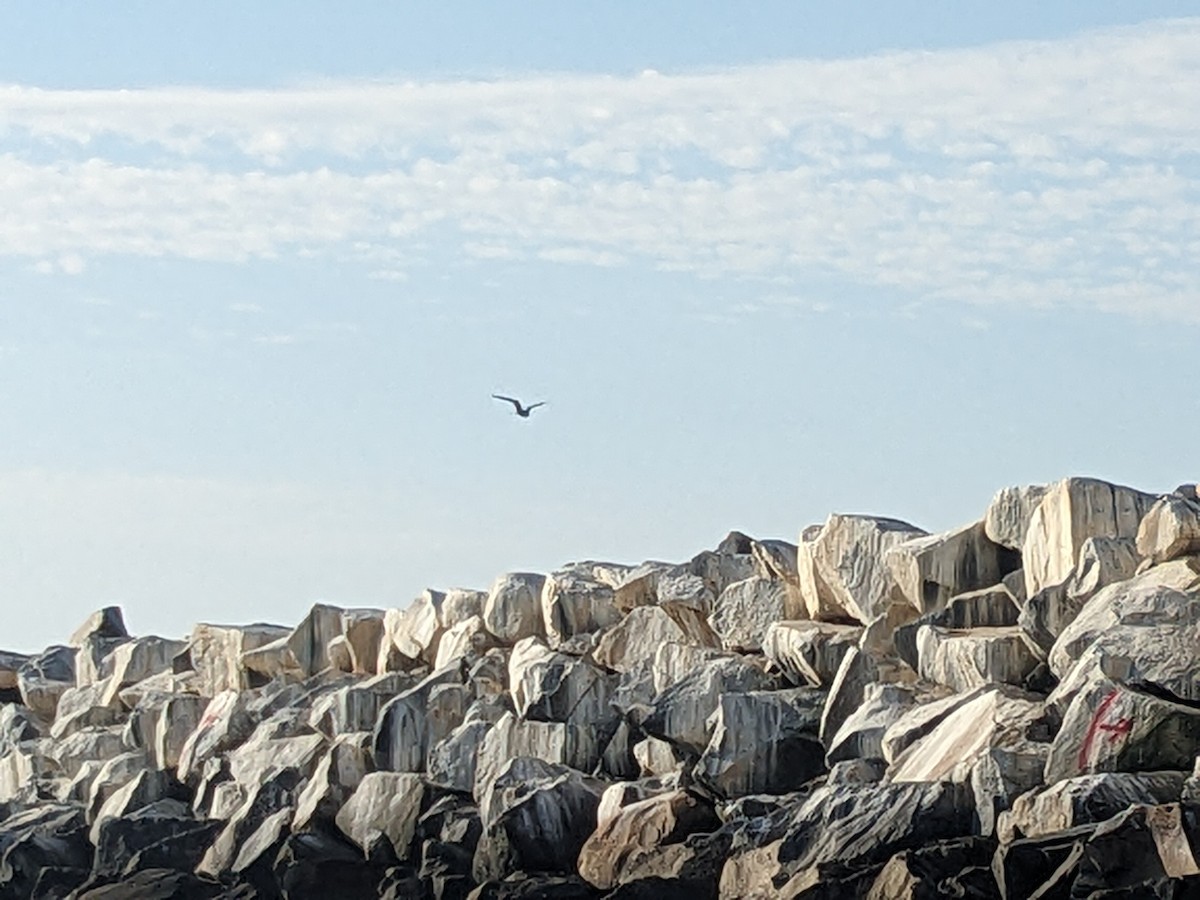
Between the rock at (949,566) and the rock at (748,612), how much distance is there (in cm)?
172

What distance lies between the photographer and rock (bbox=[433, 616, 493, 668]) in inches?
1043

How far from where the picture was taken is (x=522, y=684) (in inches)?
950

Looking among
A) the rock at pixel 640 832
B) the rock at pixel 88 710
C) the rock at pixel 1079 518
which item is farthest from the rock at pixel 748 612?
the rock at pixel 88 710

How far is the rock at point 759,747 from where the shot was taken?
2075cm

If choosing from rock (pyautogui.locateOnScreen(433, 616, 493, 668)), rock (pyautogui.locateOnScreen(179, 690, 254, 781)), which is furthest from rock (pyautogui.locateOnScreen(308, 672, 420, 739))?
rock (pyautogui.locateOnScreen(179, 690, 254, 781))

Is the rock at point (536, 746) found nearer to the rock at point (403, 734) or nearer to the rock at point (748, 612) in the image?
the rock at point (403, 734)

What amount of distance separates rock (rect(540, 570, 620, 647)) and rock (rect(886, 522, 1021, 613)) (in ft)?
13.2

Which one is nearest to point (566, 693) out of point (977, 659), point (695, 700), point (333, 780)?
point (695, 700)

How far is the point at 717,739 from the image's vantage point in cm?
2098

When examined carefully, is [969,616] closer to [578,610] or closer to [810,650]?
[810,650]

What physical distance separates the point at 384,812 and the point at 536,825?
221 cm

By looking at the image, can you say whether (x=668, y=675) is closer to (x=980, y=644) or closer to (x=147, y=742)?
(x=980, y=644)

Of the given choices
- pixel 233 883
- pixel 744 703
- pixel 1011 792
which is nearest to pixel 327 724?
pixel 233 883

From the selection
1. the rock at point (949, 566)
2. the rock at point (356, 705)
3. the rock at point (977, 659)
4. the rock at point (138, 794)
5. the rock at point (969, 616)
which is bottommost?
the rock at point (138, 794)
